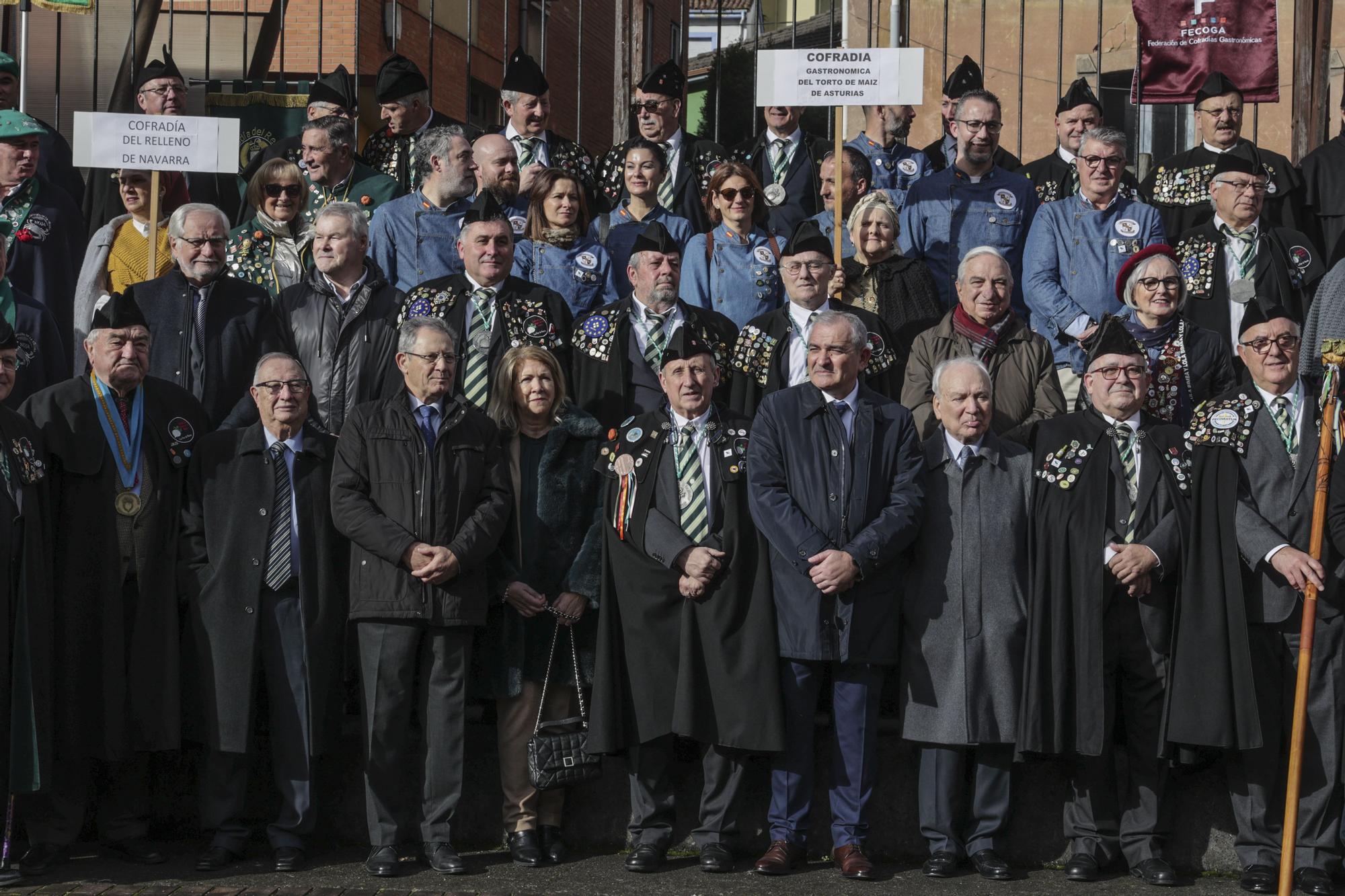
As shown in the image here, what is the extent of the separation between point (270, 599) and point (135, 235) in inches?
Result: 96.8

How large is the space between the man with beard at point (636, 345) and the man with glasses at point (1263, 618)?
85.1 inches

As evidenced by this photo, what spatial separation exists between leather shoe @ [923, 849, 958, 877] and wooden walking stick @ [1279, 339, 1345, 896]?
46.0 inches

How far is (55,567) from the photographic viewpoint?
22.9 ft

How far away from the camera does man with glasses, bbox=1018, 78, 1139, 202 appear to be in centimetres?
959

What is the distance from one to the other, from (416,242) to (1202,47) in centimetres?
463

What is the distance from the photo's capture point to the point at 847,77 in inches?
340

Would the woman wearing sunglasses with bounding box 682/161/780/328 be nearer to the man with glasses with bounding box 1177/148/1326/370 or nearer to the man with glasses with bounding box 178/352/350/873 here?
the man with glasses with bounding box 1177/148/1326/370

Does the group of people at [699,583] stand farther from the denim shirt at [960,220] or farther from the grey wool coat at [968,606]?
the denim shirt at [960,220]

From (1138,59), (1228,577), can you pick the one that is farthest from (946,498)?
(1138,59)

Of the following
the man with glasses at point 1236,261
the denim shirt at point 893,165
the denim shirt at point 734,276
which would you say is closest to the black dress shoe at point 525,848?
the denim shirt at point 734,276

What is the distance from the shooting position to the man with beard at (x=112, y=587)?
275 inches

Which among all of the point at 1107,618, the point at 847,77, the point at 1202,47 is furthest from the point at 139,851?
the point at 1202,47

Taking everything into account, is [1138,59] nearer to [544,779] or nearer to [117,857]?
[544,779]

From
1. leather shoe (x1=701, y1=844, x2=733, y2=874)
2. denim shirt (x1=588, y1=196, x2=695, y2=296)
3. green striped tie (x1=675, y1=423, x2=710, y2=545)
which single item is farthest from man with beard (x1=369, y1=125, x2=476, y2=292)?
leather shoe (x1=701, y1=844, x2=733, y2=874)
